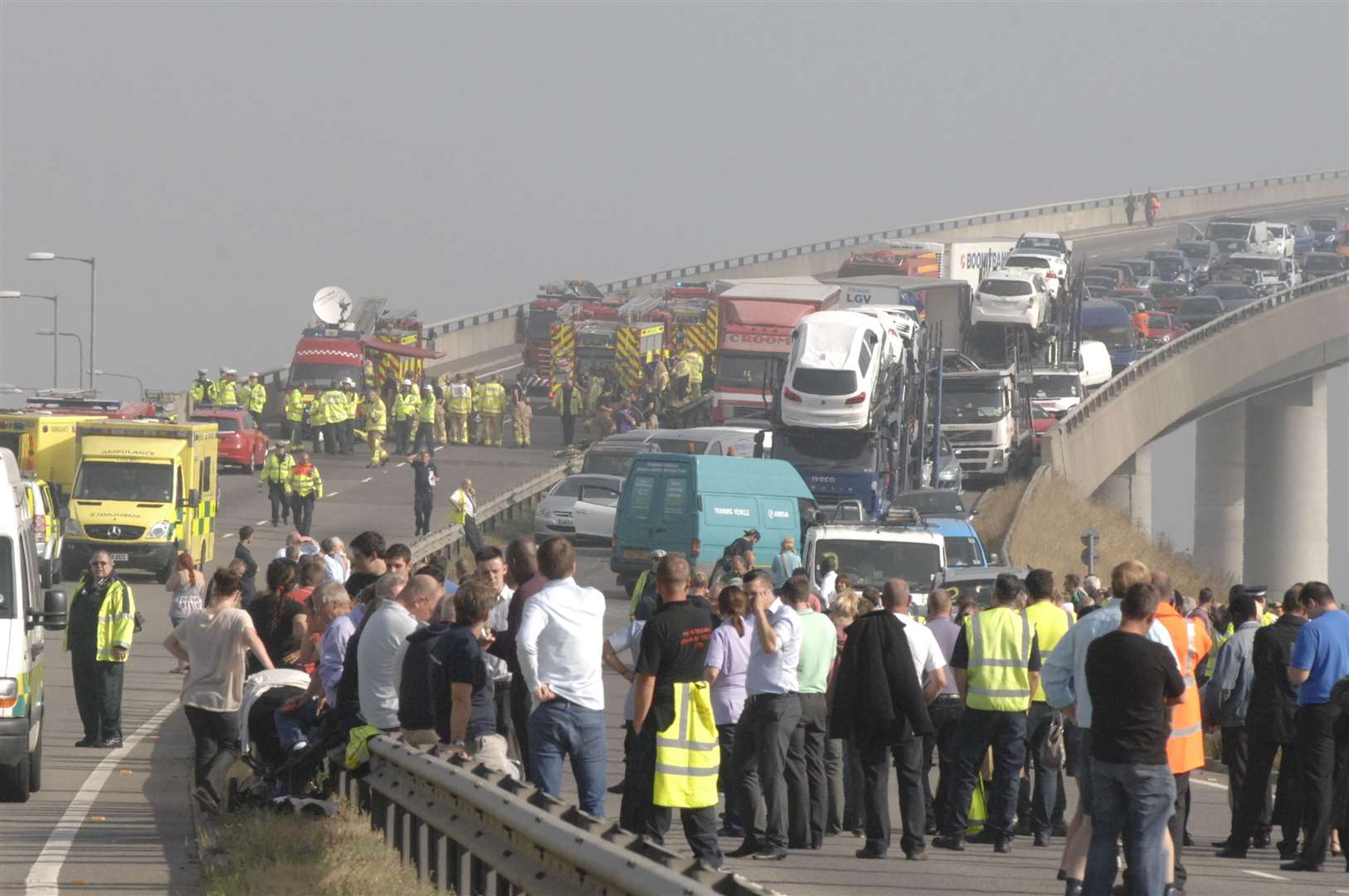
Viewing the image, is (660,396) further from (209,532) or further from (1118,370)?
(209,532)

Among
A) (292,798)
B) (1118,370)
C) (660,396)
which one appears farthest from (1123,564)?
(1118,370)

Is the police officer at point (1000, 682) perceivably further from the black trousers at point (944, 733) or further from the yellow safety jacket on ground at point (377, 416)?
the yellow safety jacket on ground at point (377, 416)

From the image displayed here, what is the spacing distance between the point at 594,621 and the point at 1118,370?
52.2 metres

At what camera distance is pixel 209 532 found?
109ft

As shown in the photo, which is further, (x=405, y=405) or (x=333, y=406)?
(x=405, y=405)

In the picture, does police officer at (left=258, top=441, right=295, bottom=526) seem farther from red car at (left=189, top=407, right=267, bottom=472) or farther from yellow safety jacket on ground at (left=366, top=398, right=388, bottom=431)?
yellow safety jacket on ground at (left=366, top=398, right=388, bottom=431)

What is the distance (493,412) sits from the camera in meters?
52.3

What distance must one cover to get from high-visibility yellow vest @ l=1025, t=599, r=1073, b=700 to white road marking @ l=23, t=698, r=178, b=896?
523cm

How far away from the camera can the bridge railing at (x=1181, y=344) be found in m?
52.8

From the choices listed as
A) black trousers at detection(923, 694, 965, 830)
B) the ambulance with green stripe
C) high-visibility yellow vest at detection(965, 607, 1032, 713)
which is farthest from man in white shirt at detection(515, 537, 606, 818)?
the ambulance with green stripe

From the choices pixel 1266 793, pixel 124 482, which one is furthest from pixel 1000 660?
pixel 124 482

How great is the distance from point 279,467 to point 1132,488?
41906mm

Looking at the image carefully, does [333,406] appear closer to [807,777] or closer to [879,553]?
[879,553]

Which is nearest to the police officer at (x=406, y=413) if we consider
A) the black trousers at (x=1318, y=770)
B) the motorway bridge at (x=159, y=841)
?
the motorway bridge at (x=159, y=841)
